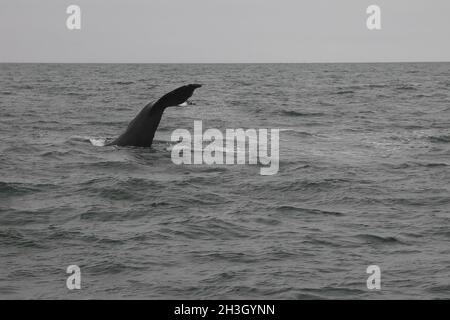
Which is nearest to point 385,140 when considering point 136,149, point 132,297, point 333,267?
point 136,149

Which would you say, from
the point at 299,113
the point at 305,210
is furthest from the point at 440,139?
the point at 305,210

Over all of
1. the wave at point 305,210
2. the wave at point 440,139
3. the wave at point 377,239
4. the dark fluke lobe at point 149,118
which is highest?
the dark fluke lobe at point 149,118

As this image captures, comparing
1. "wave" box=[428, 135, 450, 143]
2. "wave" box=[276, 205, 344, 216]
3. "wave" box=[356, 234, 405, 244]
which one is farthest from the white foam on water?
"wave" box=[428, 135, 450, 143]

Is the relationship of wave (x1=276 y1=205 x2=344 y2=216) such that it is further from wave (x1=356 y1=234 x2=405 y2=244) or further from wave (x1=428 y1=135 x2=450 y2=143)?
wave (x1=428 y1=135 x2=450 y2=143)

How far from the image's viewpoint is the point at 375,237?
9.00 metres

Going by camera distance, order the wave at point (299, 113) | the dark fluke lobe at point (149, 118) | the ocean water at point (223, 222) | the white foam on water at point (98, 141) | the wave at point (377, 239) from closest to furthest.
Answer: the ocean water at point (223, 222) < the wave at point (377, 239) < the dark fluke lobe at point (149, 118) < the white foam on water at point (98, 141) < the wave at point (299, 113)

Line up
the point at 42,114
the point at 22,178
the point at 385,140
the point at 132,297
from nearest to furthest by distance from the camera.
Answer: the point at 132,297, the point at 22,178, the point at 385,140, the point at 42,114

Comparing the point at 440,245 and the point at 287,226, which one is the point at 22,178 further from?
the point at 440,245

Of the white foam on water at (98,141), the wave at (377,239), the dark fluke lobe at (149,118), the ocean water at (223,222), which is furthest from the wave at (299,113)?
the wave at (377,239)

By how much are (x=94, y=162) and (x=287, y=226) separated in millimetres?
6241

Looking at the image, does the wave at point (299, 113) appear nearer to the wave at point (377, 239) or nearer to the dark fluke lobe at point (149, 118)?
the dark fluke lobe at point (149, 118)

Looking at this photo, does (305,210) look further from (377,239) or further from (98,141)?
(98,141)

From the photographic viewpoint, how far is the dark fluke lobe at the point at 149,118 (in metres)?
12.8

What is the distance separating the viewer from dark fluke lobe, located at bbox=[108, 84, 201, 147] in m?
12.8
